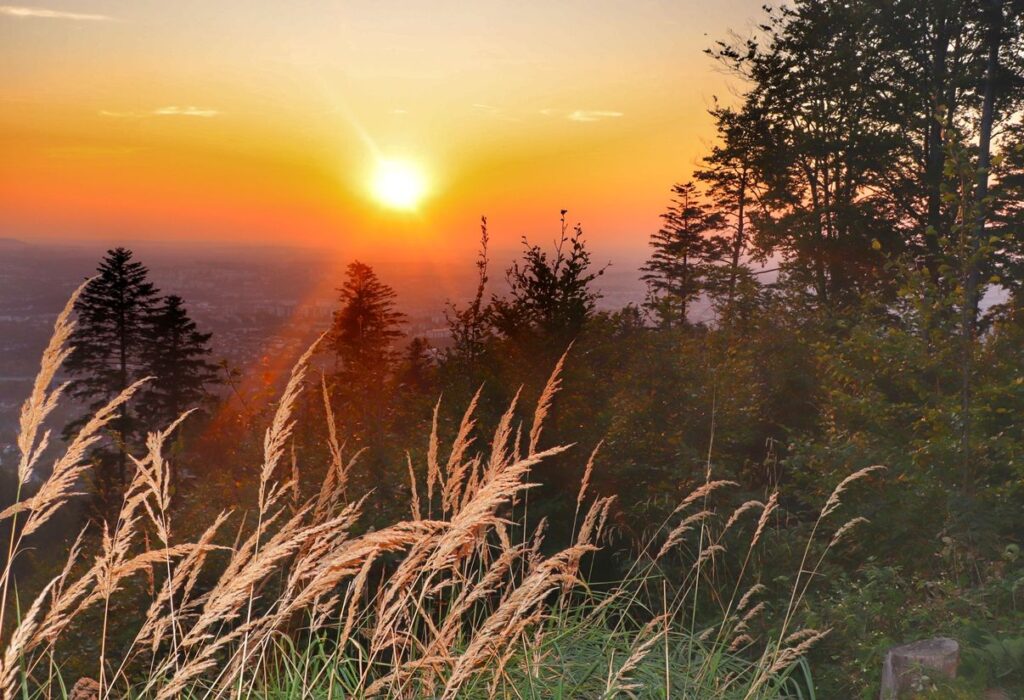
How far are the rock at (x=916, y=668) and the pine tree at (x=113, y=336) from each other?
31176 mm

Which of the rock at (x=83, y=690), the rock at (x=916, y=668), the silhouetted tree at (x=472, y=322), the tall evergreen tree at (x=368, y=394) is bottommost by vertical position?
the rock at (x=916, y=668)

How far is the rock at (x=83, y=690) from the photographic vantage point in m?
2.64

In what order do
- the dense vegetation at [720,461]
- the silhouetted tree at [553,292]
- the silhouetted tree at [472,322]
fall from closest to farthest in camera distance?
1. the dense vegetation at [720,461]
2. the silhouetted tree at [553,292]
3. the silhouetted tree at [472,322]

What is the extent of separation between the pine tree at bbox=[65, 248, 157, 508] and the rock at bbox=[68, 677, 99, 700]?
30.7 meters

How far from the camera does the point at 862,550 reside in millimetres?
6965

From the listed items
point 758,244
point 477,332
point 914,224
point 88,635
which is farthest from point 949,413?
point 758,244

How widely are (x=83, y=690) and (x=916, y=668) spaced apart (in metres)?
3.55

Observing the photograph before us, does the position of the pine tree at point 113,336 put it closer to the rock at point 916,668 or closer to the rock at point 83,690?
the rock at point 83,690

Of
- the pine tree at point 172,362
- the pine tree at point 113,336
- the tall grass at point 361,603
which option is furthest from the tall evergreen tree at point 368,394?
the pine tree at point 113,336

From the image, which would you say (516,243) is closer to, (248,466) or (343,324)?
(248,466)

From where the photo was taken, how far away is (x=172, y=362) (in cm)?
3328

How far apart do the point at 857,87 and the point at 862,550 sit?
61.8 feet

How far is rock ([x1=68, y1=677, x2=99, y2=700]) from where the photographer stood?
2637 millimetres

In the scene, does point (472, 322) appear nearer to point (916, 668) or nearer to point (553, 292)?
point (553, 292)
